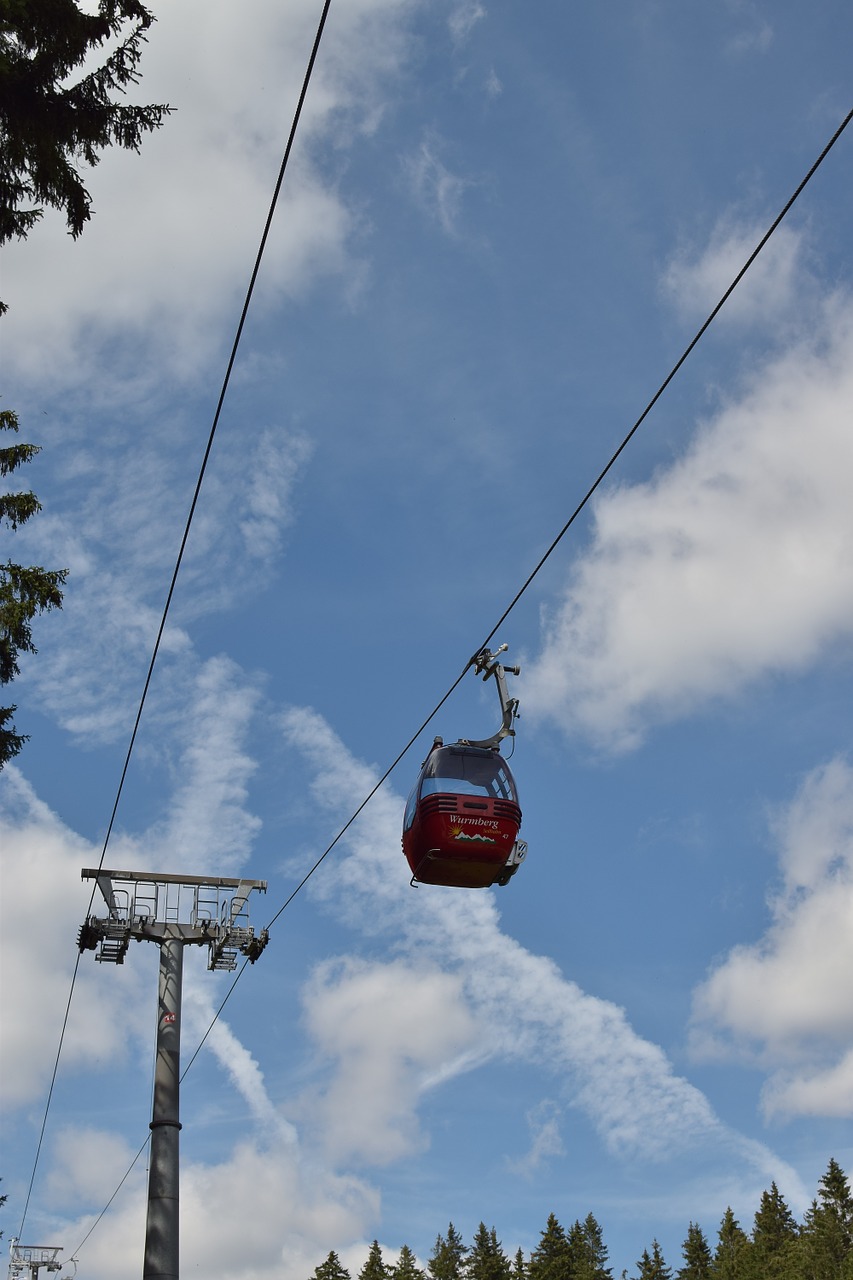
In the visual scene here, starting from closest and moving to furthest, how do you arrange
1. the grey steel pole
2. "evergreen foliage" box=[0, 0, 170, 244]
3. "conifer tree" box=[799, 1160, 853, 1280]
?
1. "evergreen foliage" box=[0, 0, 170, 244]
2. the grey steel pole
3. "conifer tree" box=[799, 1160, 853, 1280]

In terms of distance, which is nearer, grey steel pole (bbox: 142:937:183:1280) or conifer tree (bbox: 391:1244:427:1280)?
grey steel pole (bbox: 142:937:183:1280)

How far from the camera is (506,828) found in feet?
56.1

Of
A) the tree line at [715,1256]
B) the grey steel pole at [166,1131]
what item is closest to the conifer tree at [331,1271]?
the tree line at [715,1256]

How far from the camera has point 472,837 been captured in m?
16.9

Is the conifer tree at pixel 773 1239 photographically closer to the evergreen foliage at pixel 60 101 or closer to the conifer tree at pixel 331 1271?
the conifer tree at pixel 331 1271

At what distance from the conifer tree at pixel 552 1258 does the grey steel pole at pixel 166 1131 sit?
194 feet

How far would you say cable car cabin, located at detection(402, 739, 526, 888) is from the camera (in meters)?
16.9

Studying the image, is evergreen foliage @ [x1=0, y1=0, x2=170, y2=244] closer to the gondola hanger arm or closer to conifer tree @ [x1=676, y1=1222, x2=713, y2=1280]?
the gondola hanger arm

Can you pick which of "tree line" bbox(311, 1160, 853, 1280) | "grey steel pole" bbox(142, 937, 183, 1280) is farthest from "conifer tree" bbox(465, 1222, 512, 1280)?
"grey steel pole" bbox(142, 937, 183, 1280)

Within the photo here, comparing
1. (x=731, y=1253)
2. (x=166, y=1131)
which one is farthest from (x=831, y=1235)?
(x=166, y=1131)

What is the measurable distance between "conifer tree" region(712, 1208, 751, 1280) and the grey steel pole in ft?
202

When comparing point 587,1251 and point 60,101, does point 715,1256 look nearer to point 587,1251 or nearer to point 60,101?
point 587,1251

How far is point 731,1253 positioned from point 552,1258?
11.7 m

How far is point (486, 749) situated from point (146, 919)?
11.6 metres
